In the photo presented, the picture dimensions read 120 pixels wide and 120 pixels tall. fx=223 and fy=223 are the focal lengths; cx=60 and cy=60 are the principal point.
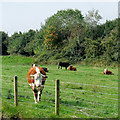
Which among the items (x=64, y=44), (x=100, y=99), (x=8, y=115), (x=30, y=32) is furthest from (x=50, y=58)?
(x=8, y=115)

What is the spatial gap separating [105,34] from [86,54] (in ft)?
15.8

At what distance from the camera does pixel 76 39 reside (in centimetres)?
3897

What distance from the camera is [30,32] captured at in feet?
185

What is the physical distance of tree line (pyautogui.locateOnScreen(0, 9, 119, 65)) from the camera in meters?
34.9

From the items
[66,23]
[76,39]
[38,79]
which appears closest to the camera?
[38,79]

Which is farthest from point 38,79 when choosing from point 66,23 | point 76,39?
point 66,23

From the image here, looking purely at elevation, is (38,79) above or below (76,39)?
below

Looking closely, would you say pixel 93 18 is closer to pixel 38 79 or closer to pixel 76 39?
pixel 76 39

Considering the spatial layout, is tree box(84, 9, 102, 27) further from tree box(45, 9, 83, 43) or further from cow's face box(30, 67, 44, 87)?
cow's face box(30, 67, 44, 87)

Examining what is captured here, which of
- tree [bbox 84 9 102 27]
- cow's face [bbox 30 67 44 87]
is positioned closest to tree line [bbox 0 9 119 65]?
tree [bbox 84 9 102 27]

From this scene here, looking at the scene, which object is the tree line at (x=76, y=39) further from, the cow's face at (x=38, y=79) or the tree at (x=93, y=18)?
the cow's face at (x=38, y=79)

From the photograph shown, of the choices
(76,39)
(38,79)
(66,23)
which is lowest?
(38,79)

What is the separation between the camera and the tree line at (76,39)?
34.9 m

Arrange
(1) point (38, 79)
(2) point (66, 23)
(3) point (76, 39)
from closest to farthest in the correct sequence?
(1) point (38, 79) < (3) point (76, 39) < (2) point (66, 23)
